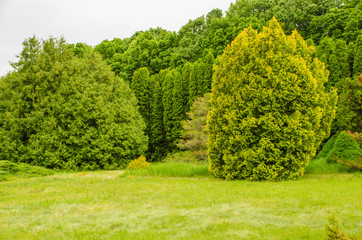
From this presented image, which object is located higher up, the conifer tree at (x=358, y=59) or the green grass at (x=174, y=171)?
the conifer tree at (x=358, y=59)

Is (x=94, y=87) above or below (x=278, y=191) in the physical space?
above

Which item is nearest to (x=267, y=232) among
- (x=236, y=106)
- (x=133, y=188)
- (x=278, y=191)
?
(x=278, y=191)

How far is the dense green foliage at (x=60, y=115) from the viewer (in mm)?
18906

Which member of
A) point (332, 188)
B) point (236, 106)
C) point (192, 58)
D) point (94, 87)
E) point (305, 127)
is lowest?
point (332, 188)

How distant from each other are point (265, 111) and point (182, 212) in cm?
639

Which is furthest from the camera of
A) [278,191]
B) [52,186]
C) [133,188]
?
[52,186]

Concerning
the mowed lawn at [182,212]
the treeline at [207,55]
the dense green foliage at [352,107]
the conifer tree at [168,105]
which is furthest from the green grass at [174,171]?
the conifer tree at [168,105]

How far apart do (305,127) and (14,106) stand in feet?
58.1

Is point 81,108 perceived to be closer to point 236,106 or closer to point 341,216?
point 236,106

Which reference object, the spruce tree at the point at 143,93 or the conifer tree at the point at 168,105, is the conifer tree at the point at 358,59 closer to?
the conifer tree at the point at 168,105

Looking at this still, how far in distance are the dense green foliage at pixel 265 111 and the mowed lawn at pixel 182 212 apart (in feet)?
6.31

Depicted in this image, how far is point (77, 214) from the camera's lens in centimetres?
616

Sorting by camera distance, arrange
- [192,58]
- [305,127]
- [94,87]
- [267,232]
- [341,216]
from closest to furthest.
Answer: [267,232], [341,216], [305,127], [94,87], [192,58]

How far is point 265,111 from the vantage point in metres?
11.1
